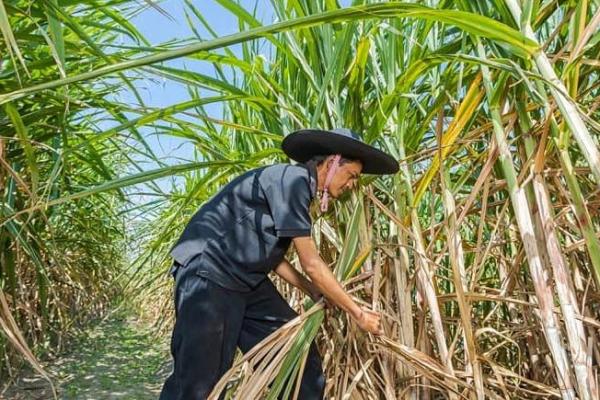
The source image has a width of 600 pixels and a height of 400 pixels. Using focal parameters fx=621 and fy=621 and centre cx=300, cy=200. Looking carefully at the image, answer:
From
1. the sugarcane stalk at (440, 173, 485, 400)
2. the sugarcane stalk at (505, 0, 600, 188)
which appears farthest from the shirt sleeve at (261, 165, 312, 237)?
the sugarcane stalk at (505, 0, 600, 188)

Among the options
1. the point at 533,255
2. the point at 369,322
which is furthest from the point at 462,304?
the point at 369,322

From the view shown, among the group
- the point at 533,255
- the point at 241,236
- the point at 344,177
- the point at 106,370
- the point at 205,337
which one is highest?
the point at 344,177

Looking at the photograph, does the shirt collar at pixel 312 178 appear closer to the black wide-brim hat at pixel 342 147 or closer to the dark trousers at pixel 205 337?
the black wide-brim hat at pixel 342 147

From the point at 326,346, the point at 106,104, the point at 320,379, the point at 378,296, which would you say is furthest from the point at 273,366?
the point at 106,104

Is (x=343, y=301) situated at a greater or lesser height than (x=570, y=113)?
lesser

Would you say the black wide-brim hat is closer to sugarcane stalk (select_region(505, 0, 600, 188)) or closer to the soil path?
sugarcane stalk (select_region(505, 0, 600, 188))

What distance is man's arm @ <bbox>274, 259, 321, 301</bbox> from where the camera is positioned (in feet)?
4.86

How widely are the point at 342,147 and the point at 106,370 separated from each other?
2507mm

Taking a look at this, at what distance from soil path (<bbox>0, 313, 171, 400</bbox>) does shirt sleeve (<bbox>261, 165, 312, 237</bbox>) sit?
129 centimetres

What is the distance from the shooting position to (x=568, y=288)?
0.85 m

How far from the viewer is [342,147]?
1.28 meters

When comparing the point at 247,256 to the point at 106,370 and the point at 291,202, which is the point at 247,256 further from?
the point at 106,370

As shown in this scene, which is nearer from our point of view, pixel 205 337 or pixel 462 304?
pixel 462 304

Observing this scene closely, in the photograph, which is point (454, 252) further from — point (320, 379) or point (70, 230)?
point (70, 230)
